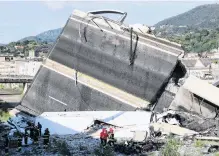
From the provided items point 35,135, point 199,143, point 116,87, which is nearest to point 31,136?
point 35,135

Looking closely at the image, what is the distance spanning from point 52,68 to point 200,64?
1251 inches

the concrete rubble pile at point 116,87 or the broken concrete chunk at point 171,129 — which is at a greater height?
the concrete rubble pile at point 116,87

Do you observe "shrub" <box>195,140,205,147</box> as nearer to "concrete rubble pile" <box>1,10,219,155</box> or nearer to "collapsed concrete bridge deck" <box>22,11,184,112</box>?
"concrete rubble pile" <box>1,10,219,155</box>

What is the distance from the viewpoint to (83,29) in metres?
10.9

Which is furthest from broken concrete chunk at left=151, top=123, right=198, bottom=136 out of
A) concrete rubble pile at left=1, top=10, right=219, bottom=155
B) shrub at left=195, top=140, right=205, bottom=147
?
shrub at left=195, top=140, right=205, bottom=147

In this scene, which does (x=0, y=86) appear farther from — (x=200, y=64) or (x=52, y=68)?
(x=52, y=68)

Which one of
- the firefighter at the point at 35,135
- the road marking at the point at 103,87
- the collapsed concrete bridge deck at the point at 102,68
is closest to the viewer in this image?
the firefighter at the point at 35,135

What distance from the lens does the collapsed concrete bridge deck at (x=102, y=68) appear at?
1052 cm

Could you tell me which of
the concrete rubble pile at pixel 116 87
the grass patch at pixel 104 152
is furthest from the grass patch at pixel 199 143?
the grass patch at pixel 104 152

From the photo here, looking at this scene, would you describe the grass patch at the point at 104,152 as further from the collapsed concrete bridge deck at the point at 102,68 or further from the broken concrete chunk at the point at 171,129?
the collapsed concrete bridge deck at the point at 102,68

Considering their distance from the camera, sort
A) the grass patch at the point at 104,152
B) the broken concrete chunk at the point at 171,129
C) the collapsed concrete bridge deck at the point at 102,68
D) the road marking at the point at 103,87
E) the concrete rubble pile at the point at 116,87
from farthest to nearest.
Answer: the road marking at the point at 103,87, the collapsed concrete bridge deck at the point at 102,68, the concrete rubble pile at the point at 116,87, the broken concrete chunk at the point at 171,129, the grass patch at the point at 104,152

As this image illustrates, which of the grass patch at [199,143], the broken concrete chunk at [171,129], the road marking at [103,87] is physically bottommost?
the grass patch at [199,143]

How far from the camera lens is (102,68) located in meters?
10.9

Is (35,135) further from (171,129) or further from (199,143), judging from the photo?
(199,143)
